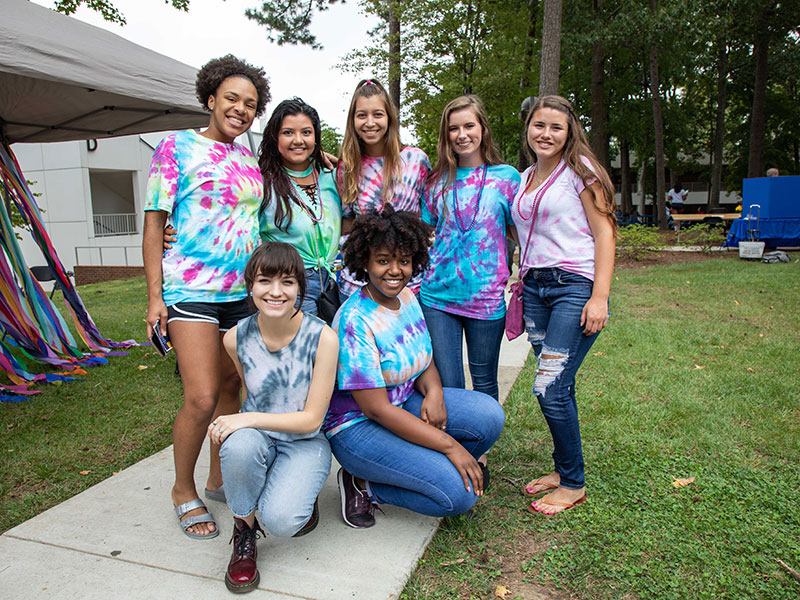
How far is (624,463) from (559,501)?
0.62m

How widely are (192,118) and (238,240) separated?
402 centimetres

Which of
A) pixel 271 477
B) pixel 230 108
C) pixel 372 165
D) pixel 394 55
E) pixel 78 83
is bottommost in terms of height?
pixel 271 477

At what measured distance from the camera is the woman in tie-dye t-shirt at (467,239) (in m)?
2.82

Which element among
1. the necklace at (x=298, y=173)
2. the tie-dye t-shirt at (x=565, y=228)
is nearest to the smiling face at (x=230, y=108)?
the necklace at (x=298, y=173)

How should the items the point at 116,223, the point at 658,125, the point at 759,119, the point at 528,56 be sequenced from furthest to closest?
the point at 116,223
the point at 658,125
the point at 759,119
the point at 528,56

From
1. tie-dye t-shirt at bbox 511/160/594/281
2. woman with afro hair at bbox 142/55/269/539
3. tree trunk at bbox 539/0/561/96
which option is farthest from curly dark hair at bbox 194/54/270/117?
tree trunk at bbox 539/0/561/96

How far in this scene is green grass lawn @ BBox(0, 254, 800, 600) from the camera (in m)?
2.28

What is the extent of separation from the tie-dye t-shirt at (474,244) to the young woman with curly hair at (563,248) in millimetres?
129

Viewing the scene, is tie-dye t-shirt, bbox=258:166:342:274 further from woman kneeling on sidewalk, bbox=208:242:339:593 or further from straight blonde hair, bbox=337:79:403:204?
woman kneeling on sidewalk, bbox=208:242:339:593

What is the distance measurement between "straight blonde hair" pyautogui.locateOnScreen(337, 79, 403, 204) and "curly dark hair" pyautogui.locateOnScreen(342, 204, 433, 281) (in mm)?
316

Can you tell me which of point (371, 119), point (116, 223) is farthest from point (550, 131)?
point (116, 223)

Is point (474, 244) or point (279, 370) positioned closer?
point (279, 370)

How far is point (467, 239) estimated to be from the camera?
283 cm

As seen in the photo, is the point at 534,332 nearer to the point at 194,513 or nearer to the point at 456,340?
the point at 456,340
